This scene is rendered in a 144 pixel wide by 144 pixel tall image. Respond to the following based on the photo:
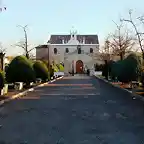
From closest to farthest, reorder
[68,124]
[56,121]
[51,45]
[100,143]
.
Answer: [100,143]
[68,124]
[56,121]
[51,45]

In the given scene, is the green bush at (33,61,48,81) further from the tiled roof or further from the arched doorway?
the tiled roof

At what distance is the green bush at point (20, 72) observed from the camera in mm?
34609

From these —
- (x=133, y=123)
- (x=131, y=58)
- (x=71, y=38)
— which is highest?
(x=71, y=38)

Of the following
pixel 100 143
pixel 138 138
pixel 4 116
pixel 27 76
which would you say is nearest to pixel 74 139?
pixel 100 143

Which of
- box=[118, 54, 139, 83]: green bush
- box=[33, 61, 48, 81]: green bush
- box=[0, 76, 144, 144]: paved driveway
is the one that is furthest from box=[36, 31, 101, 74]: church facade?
box=[0, 76, 144, 144]: paved driveway

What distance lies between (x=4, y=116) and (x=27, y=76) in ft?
64.4

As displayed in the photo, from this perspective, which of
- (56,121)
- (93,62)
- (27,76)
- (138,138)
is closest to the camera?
(138,138)

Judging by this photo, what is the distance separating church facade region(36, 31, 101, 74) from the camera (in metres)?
128

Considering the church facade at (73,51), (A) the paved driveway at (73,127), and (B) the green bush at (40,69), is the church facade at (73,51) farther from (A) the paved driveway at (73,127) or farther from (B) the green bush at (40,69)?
(A) the paved driveway at (73,127)

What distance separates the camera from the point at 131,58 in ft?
119

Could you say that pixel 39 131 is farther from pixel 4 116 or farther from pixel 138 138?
pixel 4 116

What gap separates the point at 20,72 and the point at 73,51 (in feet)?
339

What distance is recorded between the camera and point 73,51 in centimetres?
13750

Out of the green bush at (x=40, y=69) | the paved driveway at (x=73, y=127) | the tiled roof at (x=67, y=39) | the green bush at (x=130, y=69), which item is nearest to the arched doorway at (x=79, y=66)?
the tiled roof at (x=67, y=39)
